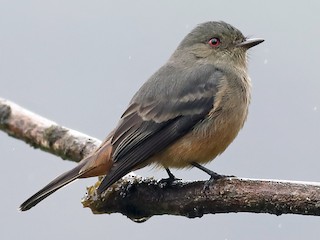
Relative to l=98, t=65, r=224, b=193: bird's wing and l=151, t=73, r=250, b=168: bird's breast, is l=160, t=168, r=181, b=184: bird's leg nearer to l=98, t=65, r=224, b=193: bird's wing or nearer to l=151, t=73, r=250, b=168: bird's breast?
l=151, t=73, r=250, b=168: bird's breast

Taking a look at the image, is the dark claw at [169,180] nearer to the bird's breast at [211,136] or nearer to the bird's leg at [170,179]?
the bird's leg at [170,179]

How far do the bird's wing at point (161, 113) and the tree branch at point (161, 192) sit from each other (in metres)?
0.27

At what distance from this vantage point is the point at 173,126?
269 inches

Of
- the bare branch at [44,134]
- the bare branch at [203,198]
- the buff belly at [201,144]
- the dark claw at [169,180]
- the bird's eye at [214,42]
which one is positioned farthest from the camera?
the bird's eye at [214,42]

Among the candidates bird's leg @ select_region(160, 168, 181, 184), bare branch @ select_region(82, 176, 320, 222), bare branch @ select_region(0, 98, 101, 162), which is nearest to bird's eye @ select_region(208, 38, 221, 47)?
→ bare branch @ select_region(0, 98, 101, 162)

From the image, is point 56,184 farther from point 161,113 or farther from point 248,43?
A: point 248,43

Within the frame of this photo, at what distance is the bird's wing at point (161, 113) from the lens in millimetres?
6684

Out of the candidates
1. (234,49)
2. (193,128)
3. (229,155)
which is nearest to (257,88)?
(229,155)

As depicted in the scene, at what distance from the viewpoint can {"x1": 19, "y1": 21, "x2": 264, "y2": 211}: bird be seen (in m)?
6.71

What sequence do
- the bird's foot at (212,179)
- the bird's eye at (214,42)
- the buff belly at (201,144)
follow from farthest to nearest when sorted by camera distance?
1. the bird's eye at (214,42)
2. the buff belly at (201,144)
3. the bird's foot at (212,179)

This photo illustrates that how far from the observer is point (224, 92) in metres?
7.07

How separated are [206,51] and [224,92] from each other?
0.80m

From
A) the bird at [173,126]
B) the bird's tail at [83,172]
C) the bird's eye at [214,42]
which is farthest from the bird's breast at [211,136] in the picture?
the bird's eye at [214,42]

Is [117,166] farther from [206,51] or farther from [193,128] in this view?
[206,51]
